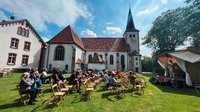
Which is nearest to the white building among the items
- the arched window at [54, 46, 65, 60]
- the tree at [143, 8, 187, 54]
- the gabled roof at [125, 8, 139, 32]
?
the arched window at [54, 46, 65, 60]

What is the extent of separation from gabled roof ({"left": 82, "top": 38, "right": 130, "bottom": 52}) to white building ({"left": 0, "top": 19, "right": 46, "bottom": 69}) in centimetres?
1445

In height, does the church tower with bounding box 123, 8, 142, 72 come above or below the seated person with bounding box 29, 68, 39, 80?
above

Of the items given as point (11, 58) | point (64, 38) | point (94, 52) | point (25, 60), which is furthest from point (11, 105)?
point (94, 52)

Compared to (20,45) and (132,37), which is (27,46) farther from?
(132,37)

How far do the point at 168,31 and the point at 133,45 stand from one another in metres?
11.3

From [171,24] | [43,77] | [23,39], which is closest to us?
[43,77]

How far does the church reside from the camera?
83.6 ft

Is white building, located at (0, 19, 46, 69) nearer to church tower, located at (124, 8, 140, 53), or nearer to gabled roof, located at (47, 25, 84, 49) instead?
gabled roof, located at (47, 25, 84, 49)

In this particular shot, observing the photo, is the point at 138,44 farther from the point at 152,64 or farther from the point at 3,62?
the point at 3,62

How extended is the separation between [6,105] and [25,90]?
1.17m

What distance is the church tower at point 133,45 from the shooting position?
3569cm

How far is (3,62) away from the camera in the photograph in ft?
63.6

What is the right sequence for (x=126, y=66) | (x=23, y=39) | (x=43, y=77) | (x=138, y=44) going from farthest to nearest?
1. (x=138, y=44)
2. (x=126, y=66)
3. (x=23, y=39)
4. (x=43, y=77)

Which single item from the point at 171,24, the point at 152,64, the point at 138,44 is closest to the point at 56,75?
the point at 171,24
